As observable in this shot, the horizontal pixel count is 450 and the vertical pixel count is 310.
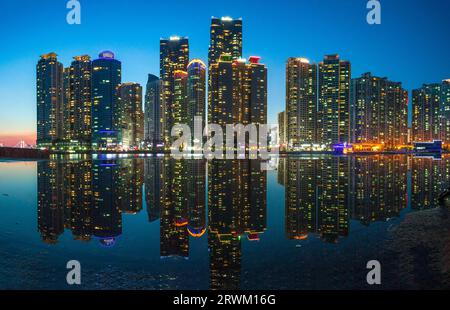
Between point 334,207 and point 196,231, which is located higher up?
point 334,207

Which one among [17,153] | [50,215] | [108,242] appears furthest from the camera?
[17,153]

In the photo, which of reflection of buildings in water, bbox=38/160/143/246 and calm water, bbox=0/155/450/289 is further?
reflection of buildings in water, bbox=38/160/143/246

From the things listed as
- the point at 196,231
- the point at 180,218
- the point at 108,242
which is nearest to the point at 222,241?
the point at 196,231

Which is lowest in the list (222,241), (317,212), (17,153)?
(222,241)

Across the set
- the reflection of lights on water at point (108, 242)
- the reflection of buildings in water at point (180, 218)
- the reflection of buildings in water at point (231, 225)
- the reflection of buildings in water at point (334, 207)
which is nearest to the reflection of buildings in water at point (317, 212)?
the reflection of buildings in water at point (334, 207)

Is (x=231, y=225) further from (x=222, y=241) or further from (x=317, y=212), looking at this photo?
(x=317, y=212)

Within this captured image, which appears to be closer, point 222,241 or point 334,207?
point 222,241

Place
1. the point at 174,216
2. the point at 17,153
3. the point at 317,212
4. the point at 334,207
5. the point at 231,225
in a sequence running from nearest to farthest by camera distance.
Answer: the point at 231,225 → the point at 174,216 → the point at 317,212 → the point at 334,207 → the point at 17,153

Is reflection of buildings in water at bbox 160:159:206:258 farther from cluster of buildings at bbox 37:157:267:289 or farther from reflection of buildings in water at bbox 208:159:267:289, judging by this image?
reflection of buildings in water at bbox 208:159:267:289

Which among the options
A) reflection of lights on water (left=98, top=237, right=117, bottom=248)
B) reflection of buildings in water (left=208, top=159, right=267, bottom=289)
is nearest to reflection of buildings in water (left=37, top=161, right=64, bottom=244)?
reflection of lights on water (left=98, top=237, right=117, bottom=248)

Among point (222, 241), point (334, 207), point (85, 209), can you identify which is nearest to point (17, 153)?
point (85, 209)

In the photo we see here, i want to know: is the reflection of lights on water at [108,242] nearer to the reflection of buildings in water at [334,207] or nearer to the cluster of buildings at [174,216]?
the cluster of buildings at [174,216]
